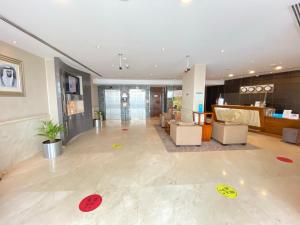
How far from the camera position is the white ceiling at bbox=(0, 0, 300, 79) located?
5.25 feet

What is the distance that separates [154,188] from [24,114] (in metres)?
3.47

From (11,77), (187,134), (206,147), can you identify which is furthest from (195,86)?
(11,77)

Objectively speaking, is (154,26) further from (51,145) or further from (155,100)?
(155,100)

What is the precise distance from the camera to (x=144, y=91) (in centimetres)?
873

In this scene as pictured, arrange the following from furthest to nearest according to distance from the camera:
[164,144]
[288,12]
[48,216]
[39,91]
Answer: [164,144] < [39,91] < [288,12] < [48,216]

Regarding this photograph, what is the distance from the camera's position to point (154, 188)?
2041 mm

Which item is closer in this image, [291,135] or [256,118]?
[291,135]

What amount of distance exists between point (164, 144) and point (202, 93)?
7.37ft

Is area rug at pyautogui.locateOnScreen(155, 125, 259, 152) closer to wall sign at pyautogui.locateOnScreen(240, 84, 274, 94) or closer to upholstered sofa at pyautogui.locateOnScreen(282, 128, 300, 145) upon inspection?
upholstered sofa at pyautogui.locateOnScreen(282, 128, 300, 145)

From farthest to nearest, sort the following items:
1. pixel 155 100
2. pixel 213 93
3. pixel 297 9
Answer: pixel 155 100
pixel 213 93
pixel 297 9

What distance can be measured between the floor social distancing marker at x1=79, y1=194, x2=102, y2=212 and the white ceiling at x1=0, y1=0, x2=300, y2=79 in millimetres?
2649

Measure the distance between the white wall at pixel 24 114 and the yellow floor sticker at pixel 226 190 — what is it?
4.08 meters

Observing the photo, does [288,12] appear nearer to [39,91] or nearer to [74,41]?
[74,41]

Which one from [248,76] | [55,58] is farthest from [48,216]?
[248,76]
